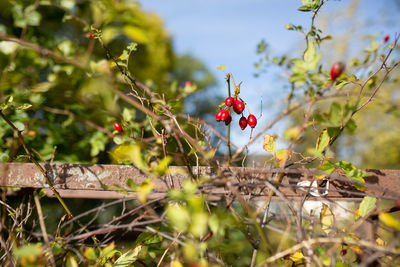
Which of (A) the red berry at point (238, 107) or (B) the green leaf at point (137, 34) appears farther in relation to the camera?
(A) the red berry at point (238, 107)

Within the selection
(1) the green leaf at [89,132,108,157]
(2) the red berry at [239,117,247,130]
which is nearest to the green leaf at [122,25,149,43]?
(2) the red berry at [239,117,247,130]

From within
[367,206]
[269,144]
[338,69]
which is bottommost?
[367,206]

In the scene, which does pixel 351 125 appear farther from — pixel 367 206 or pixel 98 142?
pixel 98 142

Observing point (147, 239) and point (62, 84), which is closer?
point (147, 239)

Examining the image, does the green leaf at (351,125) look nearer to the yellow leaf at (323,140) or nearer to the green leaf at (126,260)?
the yellow leaf at (323,140)

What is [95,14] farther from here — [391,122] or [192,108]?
[391,122]

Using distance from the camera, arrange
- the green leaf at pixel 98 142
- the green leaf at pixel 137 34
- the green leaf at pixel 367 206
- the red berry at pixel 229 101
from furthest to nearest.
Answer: the green leaf at pixel 98 142 → the red berry at pixel 229 101 → the green leaf at pixel 367 206 → the green leaf at pixel 137 34

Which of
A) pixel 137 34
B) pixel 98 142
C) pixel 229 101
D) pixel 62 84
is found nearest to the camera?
pixel 137 34

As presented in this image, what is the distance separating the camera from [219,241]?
0.47 meters

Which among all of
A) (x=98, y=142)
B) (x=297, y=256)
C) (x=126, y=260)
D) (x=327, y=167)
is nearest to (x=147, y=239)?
(x=126, y=260)

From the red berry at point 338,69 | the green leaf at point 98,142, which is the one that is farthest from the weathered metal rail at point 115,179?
the green leaf at point 98,142

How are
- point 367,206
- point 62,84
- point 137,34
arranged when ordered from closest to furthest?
point 137,34, point 367,206, point 62,84

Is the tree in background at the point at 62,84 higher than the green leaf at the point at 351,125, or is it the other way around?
Result: the tree in background at the point at 62,84

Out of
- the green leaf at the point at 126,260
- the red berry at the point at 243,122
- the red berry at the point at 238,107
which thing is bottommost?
the green leaf at the point at 126,260
